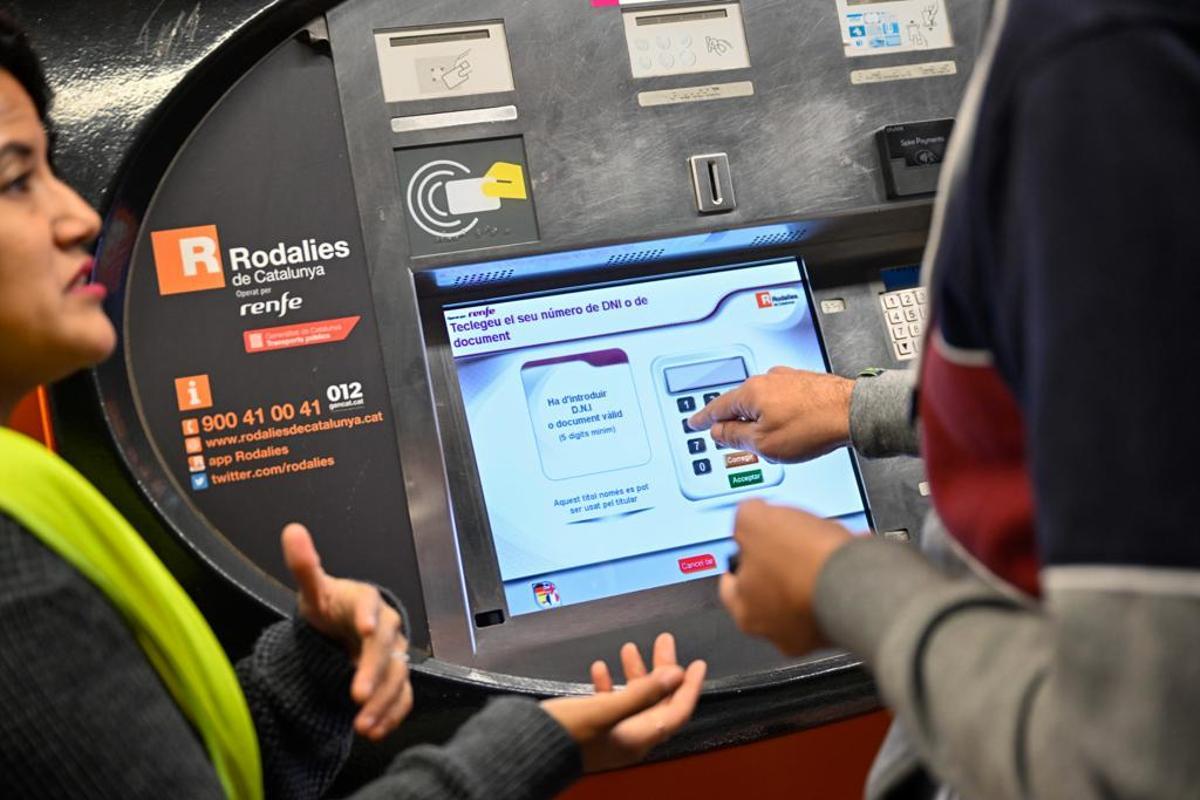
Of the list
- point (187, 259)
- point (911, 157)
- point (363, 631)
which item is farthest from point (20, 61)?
point (911, 157)

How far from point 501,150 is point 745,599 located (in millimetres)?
988

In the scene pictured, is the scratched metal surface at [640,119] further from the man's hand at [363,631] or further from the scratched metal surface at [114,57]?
the man's hand at [363,631]

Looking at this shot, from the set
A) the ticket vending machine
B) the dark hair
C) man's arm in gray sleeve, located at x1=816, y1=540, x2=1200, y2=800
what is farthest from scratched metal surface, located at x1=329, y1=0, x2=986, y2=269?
man's arm in gray sleeve, located at x1=816, y1=540, x2=1200, y2=800

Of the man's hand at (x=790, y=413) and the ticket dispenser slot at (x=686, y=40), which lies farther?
the ticket dispenser slot at (x=686, y=40)

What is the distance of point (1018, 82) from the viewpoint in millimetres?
638

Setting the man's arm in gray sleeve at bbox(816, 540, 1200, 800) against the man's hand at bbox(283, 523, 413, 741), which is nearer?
the man's arm in gray sleeve at bbox(816, 540, 1200, 800)

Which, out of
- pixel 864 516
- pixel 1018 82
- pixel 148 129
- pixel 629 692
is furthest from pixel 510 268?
pixel 1018 82

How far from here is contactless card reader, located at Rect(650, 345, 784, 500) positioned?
173 cm

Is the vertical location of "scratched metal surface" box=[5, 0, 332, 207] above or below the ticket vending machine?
above

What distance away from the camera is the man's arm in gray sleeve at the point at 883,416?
1420 millimetres

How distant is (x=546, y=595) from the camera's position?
1637mm

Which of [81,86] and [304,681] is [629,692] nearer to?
[304,681]

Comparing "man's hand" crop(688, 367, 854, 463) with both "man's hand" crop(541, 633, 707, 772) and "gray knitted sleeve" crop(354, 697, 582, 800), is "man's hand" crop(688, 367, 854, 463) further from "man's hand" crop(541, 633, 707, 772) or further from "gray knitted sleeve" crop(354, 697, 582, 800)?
"gray knitted sleeve" crop(354, 697, 582, 800)

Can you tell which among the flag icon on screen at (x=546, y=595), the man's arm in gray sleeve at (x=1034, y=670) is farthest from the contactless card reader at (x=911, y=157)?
the man's arm in gray sleeve at (x=1034, y=670)
